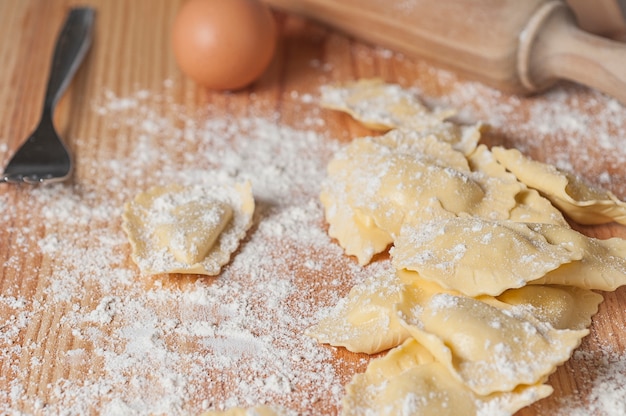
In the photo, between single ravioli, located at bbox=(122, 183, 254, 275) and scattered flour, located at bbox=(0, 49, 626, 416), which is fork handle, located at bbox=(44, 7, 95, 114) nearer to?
scattered flour, located at bbox=(0, 49, 626, 416)

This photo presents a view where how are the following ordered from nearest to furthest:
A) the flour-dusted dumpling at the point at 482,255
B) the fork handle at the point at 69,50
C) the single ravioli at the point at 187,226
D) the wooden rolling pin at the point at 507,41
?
1. the flour-dusted dumpling at the point at 482,255
2. the single ravioli at the point at 187,226
3. the wooden rolling pin at the point at 507,41
4. the fork handle at the point at 69,50

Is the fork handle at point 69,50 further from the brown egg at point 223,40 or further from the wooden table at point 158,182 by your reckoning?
the brown egg at point 223,40

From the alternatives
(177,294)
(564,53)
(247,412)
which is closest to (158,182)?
(177,294)

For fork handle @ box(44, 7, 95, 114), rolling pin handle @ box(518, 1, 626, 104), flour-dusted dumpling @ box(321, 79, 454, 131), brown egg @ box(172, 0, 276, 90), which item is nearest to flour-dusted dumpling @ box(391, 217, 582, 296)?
flour-dusted dumpling @ box(321, 79, 454, 131)

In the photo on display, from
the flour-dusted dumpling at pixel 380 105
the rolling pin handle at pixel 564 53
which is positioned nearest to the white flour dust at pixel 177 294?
the flour-dusted dumpling at pixel 380 105

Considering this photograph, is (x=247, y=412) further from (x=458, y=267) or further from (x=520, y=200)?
(x=520, y=200)

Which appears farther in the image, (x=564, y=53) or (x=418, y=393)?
(x=564, y=53)
